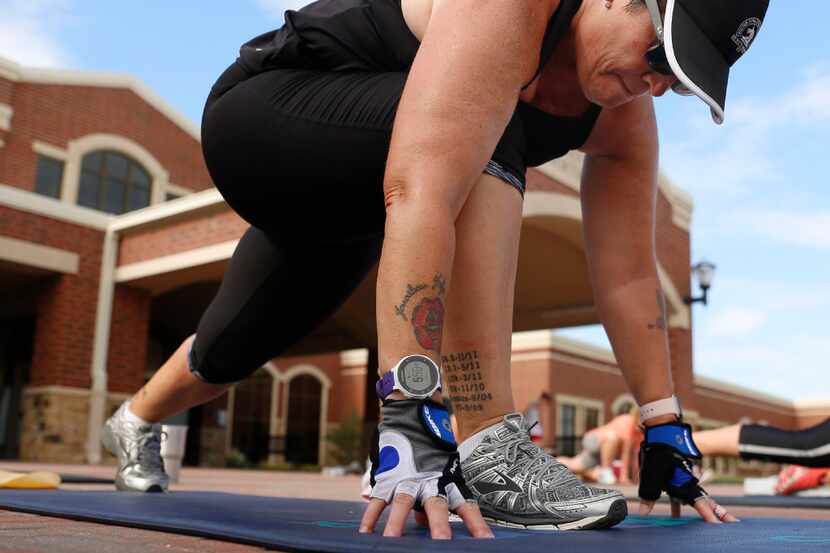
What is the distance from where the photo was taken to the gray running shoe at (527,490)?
5.00 ft

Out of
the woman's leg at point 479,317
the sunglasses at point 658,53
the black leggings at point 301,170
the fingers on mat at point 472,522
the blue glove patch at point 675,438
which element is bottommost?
the fingers on mat at point 472,522

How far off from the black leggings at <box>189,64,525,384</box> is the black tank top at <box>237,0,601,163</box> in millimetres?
36

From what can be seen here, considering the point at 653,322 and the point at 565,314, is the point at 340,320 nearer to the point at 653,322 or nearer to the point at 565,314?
the point at 565,314

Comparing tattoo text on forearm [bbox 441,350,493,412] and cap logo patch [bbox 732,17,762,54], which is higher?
cap logo patch [bbox 732,17,762,54]

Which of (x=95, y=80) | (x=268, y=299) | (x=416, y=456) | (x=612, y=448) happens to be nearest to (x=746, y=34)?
(x=416, y=456)

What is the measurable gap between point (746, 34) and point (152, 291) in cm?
1284

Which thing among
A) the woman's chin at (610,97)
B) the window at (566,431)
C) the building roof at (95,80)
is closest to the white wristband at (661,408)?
the woman's chin at (610,97)

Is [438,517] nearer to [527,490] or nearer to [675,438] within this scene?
[527,490]

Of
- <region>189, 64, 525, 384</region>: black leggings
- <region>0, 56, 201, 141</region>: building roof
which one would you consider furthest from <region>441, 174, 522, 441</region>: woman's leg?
<region>0, 56, 201, 141</region>: building roof

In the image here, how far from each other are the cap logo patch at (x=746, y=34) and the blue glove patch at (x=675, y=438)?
90cm

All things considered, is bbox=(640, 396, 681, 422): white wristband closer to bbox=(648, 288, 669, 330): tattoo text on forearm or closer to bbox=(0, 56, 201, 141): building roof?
bbox=(648, 288, 669, 330): tattoo text on forearm

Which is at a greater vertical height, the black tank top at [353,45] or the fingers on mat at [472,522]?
the black tank top at [353,45]

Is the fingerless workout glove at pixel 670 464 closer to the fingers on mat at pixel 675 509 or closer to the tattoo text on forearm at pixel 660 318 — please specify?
the fingers on mat at pixel 675 509

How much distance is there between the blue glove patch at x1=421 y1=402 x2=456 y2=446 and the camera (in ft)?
4.25
